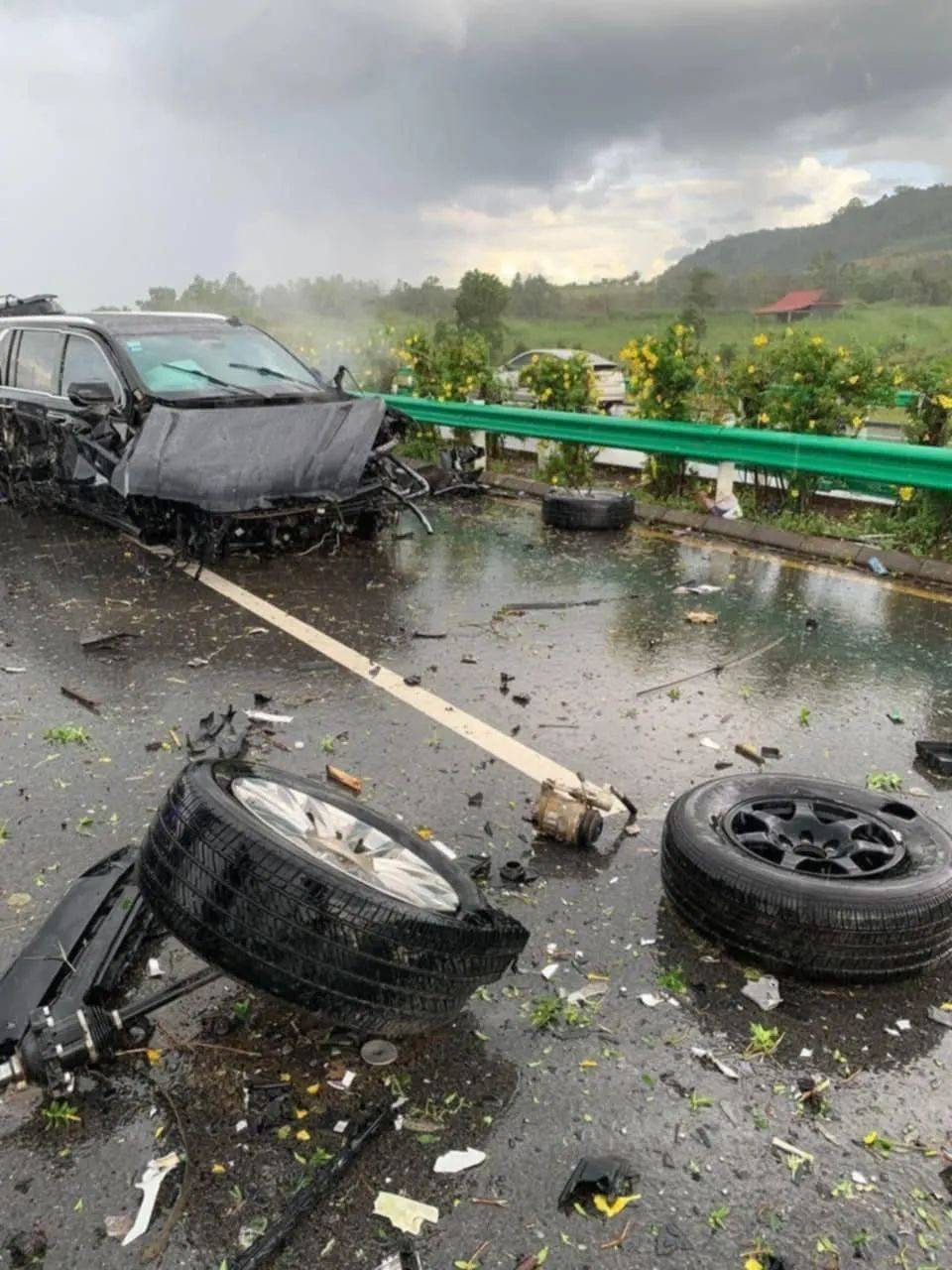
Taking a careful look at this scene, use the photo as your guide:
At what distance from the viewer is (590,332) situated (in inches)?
833

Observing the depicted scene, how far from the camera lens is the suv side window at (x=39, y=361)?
8.45 meters

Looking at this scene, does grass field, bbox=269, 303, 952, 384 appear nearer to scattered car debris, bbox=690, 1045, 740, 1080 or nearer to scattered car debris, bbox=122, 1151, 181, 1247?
scattered car debris, bbox=690, 1045, 740, 1080

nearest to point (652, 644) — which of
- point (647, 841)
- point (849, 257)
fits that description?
point (647, 841)

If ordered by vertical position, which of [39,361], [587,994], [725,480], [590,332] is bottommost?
[587,994]

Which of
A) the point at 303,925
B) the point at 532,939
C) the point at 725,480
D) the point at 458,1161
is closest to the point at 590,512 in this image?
the point at 725,480

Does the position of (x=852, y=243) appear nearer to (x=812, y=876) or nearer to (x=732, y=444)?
(x=732, y=444)

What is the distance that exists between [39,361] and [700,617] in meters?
6.69

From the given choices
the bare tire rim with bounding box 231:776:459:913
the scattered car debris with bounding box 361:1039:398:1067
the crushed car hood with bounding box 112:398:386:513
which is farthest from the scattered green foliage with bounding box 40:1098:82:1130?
the crushed car hood with bounding box 112:398:386:513

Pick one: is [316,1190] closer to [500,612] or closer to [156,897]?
[156,897]

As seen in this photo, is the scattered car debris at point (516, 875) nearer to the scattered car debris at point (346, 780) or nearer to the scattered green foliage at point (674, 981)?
the scattered green foliage at point (674, 981)

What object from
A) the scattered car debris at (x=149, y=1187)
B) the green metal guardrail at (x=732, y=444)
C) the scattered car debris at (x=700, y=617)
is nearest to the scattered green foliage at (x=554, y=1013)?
the scattered car debris at (x=149, y=1187)

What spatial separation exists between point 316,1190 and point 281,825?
3.21 ft

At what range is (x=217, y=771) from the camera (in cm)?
270

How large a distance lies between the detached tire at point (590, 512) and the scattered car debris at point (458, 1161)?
6.96 m
